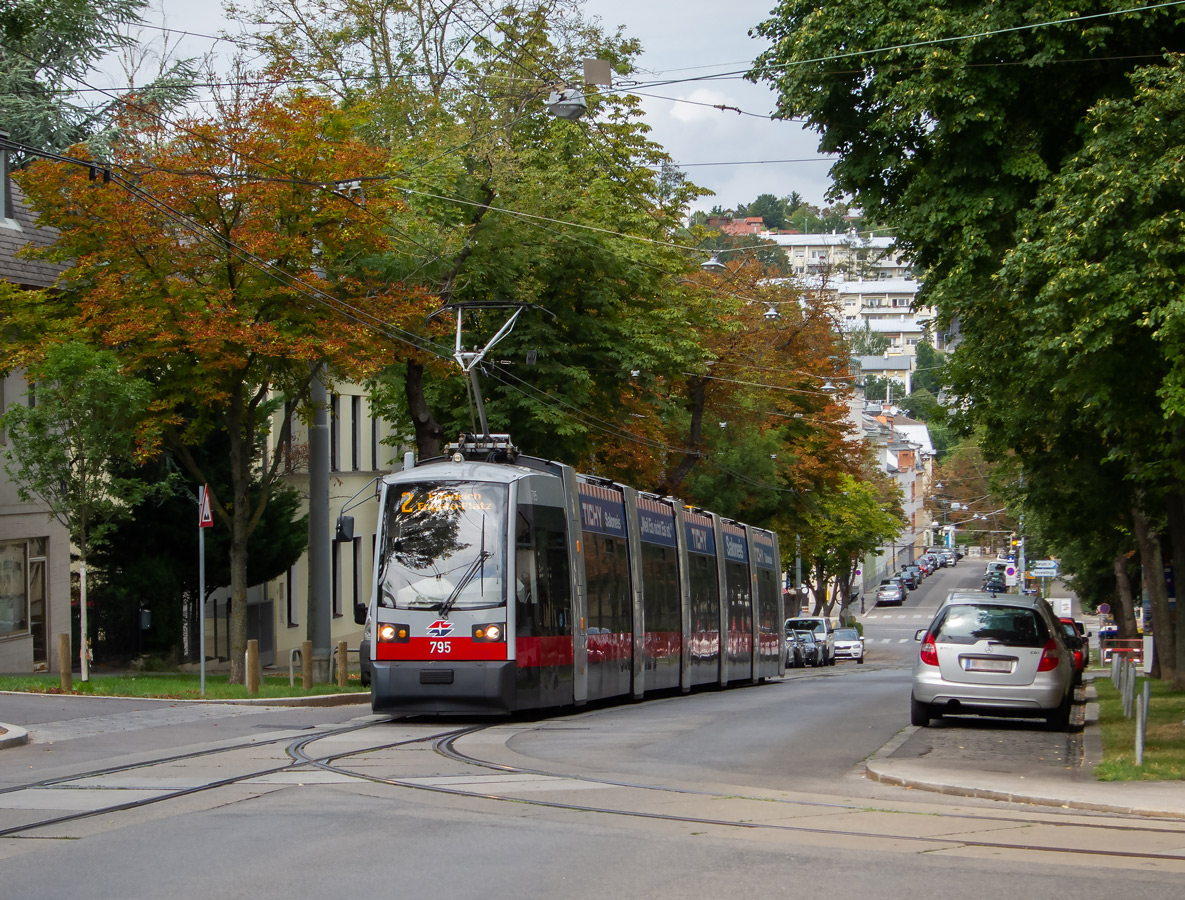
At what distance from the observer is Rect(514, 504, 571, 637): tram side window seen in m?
17.4

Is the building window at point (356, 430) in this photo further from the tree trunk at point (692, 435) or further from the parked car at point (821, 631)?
the parked car at point (821, 631)

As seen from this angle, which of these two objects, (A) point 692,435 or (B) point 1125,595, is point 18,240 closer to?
(A) point 692,435

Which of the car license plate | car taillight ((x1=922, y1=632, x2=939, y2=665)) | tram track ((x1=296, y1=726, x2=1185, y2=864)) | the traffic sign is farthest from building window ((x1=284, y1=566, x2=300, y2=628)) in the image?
the traffic sign

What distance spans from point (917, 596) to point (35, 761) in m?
105

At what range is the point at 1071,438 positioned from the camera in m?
24.1

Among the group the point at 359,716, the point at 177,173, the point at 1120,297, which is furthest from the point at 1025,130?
the point at 177,173

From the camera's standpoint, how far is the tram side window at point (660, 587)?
896 inches

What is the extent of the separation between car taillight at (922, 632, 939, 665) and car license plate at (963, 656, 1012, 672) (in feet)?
1.10

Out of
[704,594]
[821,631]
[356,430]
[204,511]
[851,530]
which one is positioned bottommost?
[821,631]

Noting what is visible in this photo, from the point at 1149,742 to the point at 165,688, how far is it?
14.6 m

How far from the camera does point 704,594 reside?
2666cm

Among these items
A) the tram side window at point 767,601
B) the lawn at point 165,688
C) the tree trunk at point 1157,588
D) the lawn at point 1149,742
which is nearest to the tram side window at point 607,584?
the lawn at point 165,688

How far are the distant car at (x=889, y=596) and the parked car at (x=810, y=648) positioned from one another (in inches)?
1947

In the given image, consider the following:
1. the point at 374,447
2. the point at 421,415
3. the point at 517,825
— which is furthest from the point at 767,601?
the point at 517,825
